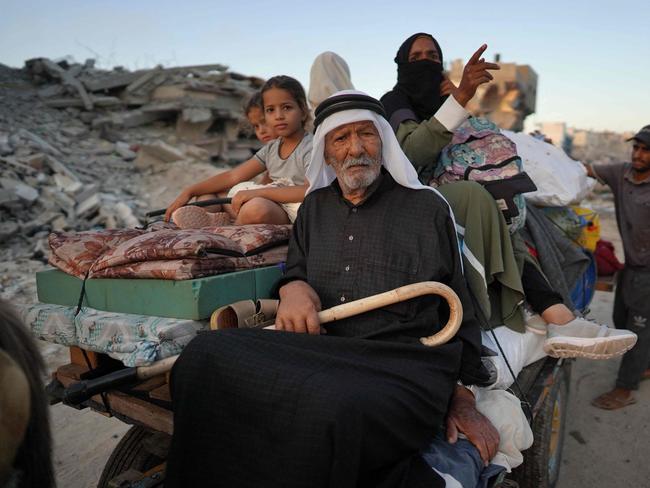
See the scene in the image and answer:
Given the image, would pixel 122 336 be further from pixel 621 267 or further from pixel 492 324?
pixel 621 267

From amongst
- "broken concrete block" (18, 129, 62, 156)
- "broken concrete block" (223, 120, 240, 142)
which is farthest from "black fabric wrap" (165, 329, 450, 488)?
"broken concrete block" (223, 120, 240, 142)

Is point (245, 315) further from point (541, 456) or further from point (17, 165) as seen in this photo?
point (17, 165)

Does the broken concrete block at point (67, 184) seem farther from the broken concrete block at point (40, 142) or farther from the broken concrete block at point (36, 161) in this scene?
the broken concrete block at point (40, 142)

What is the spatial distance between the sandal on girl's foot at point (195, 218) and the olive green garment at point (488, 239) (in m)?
1.36

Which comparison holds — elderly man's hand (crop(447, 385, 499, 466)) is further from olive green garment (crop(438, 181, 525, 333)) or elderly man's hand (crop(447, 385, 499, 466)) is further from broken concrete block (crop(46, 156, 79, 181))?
broken concrete block (crop(46, 156, 79, 181))

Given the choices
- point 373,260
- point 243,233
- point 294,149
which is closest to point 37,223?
point 294,149

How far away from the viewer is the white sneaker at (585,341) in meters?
2.57

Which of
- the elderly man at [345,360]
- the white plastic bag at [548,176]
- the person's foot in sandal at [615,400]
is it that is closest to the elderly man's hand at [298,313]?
the elderly man at [345,360]

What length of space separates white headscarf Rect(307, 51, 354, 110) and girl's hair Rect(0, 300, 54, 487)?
10.3 ft

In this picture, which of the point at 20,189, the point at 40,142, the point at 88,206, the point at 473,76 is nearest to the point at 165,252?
the point at 473,76

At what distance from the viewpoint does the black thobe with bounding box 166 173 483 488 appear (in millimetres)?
1562

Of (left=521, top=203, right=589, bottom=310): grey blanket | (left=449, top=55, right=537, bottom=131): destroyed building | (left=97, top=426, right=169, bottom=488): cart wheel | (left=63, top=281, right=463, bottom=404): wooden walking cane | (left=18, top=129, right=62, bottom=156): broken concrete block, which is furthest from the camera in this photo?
(left=449, top=55, right=537, bottom=131): destroyed building

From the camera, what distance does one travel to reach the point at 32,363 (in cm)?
136

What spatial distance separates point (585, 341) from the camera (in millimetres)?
2592
